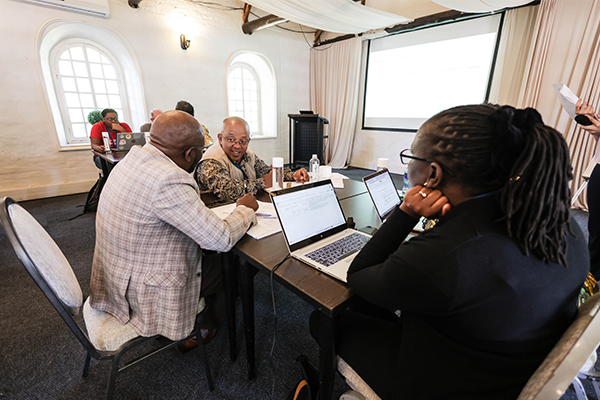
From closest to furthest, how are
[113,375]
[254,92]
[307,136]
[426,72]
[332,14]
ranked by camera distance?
[113,375] → [332,14] → [426,72] → [307,136] → [254,92]

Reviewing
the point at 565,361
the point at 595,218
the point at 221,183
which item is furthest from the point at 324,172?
the point at 595,218

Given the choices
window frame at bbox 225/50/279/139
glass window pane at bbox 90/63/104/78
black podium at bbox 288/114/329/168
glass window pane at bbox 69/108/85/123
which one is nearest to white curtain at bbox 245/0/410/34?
black podium at bbox 288/114/329/168

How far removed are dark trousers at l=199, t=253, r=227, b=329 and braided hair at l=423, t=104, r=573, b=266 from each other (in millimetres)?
1173

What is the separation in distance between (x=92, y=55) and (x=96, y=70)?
0.22 metres

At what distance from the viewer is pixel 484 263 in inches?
20.4

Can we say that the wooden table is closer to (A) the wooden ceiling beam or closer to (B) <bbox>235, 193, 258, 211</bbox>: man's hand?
(B) <bbox>235, 193, 258, 211</bbox>: man's hand

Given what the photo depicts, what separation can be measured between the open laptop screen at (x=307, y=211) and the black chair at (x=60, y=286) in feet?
2.23

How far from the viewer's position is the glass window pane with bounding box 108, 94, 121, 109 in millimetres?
4371

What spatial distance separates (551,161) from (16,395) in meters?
2.10

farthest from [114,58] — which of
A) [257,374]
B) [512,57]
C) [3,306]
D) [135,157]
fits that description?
[512,57]

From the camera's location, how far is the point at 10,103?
338 centimetres

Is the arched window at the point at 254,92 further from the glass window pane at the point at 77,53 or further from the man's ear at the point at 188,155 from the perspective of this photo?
the man's ear at the point at 188,155

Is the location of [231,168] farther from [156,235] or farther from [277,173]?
[156,235]

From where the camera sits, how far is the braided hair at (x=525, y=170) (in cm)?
52
